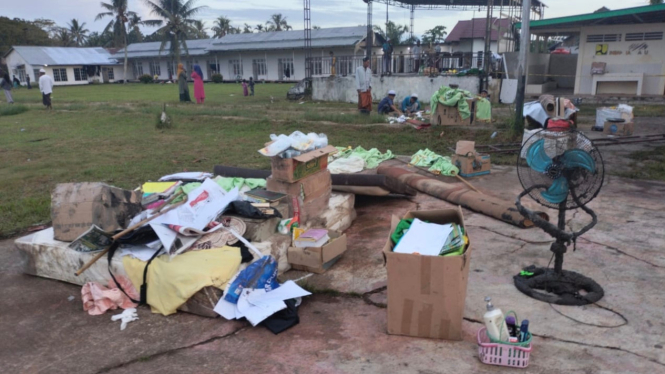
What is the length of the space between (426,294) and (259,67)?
4050 cm

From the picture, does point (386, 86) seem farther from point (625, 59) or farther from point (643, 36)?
point (643, 36)

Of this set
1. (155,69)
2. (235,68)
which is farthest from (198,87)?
(155,69)

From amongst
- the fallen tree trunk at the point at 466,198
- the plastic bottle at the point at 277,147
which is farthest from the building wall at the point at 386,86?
the plastic bottle at the point at 277,147

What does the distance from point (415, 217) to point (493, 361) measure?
50.9 inches

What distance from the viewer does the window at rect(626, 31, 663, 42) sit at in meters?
16.3

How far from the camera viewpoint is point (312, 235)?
4234 millimetres

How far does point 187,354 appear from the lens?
3.02 meters

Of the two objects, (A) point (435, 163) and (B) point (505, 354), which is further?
(A) point (435, 163)

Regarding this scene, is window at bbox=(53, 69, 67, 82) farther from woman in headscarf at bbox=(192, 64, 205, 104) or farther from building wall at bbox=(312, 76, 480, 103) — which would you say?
building wall at bbox=(312, 76, 480, 103)

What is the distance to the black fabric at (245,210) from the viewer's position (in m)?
4.15

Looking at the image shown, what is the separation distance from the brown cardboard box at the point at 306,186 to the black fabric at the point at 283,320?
1521 mm

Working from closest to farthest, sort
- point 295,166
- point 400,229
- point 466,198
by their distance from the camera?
point 400,229 → point 295,166 → point 466,198

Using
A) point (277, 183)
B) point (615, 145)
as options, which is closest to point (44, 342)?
point (277, 183)

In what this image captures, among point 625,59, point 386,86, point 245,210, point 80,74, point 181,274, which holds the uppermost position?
point 80,74
